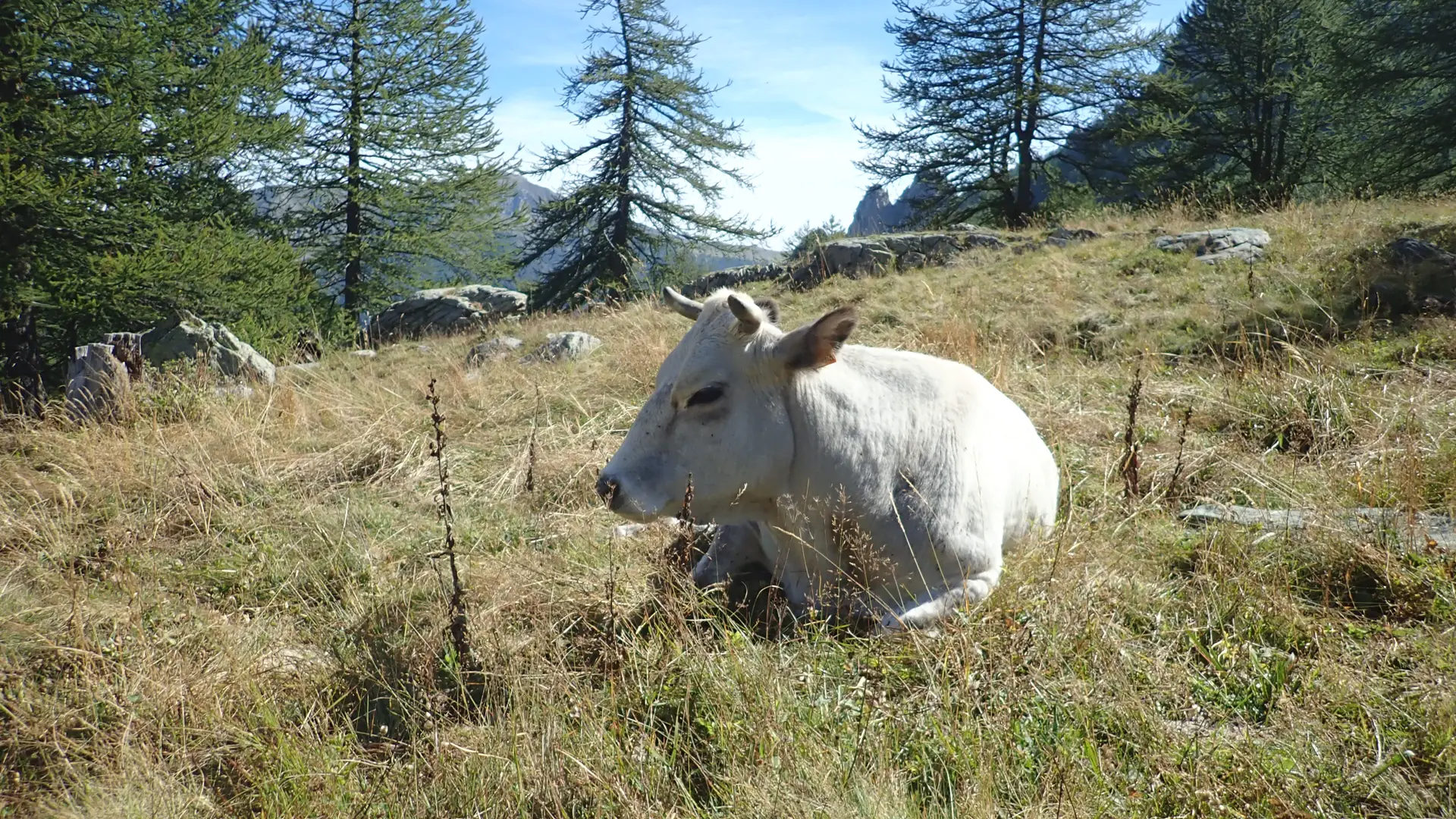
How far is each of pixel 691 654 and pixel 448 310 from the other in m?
20.5

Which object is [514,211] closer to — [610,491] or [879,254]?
[879,254]

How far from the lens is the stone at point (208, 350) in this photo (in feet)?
31.0

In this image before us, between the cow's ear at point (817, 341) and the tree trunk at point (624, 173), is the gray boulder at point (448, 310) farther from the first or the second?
the cow's ear at point (817, 341)

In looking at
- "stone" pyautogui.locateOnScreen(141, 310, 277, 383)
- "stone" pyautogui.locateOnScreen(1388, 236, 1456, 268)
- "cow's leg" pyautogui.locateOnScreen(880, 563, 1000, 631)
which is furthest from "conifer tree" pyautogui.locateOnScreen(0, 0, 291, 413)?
"stone" pyautogui.locateOnScreen(1388, 236, 1456, 268)

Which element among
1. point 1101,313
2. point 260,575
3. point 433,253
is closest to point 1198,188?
point 1101,313

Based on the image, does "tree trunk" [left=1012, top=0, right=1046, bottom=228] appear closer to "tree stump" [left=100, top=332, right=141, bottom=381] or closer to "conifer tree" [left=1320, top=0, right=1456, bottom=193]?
"conifer tree" [left=1320, top=0, right=1456, bottom=193]

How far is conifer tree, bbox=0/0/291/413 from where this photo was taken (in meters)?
13.3

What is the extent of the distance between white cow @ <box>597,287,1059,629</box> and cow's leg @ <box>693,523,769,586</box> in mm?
226

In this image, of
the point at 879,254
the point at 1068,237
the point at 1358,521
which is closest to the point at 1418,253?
the point at 1068,237

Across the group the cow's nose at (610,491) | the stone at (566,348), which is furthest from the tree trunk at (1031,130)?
the cow's nose at (610,491)

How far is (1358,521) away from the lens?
11.8ft

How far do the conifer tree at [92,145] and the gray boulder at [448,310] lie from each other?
597 cm

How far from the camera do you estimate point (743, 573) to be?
393cm

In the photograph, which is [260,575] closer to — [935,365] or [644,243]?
[935,365]
